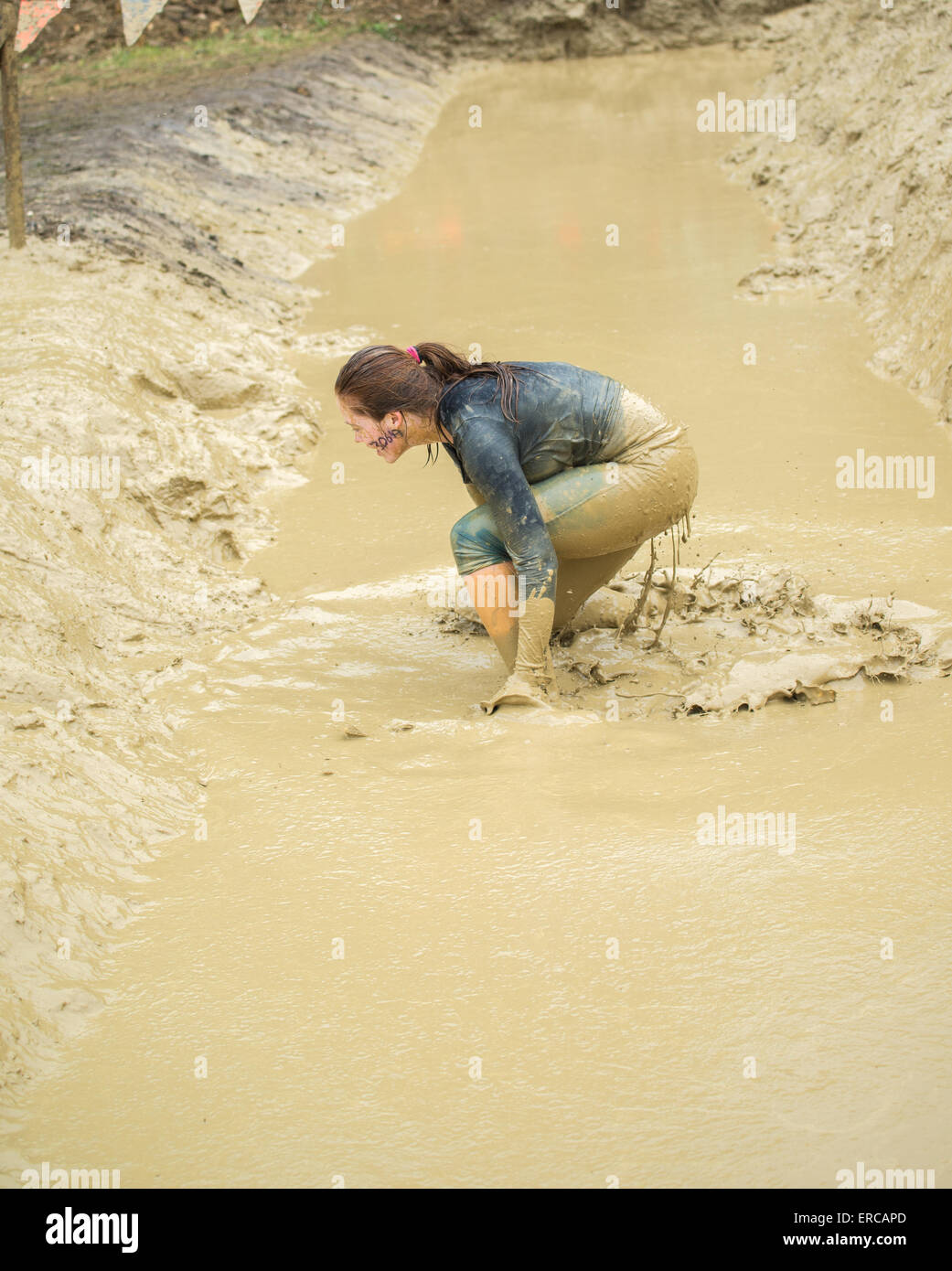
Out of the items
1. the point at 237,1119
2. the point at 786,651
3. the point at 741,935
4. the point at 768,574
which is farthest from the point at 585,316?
the point at 237,1119

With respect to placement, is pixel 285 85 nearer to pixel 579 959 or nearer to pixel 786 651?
pixel 786 651

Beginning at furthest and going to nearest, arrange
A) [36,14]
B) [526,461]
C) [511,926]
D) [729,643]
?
[36,14]
[729,643]
[526,461]
[511,926]

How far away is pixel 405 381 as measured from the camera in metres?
2.89

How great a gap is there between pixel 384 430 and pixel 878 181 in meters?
5.61

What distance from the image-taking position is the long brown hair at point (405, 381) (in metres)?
2.89

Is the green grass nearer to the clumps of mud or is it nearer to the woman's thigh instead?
the clumps of mud

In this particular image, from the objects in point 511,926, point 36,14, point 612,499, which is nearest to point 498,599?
point 612,499

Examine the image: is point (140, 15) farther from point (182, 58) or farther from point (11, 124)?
point (11, 124)

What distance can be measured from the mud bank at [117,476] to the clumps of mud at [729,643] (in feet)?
3.39

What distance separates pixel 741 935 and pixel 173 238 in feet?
19.2

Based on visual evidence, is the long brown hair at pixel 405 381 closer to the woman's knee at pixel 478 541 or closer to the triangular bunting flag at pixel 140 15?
the woman's knee at pixel 478 541

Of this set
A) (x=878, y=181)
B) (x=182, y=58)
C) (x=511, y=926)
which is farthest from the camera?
(x=182, y=58)

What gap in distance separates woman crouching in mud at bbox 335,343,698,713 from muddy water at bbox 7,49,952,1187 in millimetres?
291

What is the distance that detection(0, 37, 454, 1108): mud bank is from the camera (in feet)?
7.65
